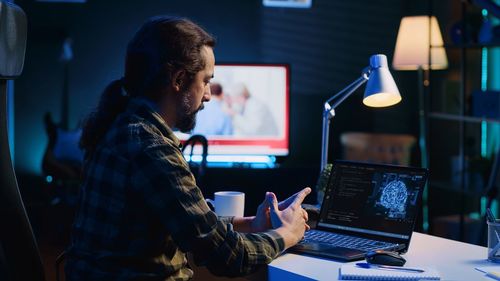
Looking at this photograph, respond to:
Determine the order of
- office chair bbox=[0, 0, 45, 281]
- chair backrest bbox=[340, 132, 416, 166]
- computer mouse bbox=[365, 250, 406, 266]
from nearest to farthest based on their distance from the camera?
office chair bbox=[0, 0, 45, 281] → computer mouse bbox=[365, 250, 406, 266] → chair backrest bbox=[340, 132, 416, 166]

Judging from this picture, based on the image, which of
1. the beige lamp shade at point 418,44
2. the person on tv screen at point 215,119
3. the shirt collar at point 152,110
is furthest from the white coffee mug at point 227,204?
the beige lamp shade at point 418,44

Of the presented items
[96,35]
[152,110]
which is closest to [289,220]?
[152,110]

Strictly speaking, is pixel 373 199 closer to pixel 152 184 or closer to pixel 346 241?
pixel 346 241

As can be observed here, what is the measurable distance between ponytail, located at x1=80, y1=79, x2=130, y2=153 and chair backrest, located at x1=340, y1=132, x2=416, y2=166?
354 centimetres

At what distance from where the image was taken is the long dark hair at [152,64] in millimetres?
1658

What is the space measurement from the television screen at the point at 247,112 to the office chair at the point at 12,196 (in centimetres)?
266

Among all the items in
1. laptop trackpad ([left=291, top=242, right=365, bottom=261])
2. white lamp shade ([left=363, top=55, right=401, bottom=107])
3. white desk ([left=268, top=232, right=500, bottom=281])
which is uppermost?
white lamp shade ([left=363, top=55, right=401, bottom=107])

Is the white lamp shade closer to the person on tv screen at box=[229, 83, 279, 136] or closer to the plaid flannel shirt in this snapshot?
the plaid flannel shirt

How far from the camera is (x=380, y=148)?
5.12m

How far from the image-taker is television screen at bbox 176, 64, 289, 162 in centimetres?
420

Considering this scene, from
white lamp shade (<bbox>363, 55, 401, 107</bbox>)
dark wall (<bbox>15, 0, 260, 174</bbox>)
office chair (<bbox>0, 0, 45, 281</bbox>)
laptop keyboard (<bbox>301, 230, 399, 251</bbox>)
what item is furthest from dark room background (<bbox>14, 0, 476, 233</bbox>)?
office chair (<bbox>0, 0, 45, 281</bbox>)

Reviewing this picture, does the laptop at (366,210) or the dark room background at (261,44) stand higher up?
the dark room background at (261,44)

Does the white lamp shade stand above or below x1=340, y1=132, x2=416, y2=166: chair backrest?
above

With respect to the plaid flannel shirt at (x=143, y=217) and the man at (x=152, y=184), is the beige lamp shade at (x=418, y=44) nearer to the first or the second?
the man at (x=152, y=184)
